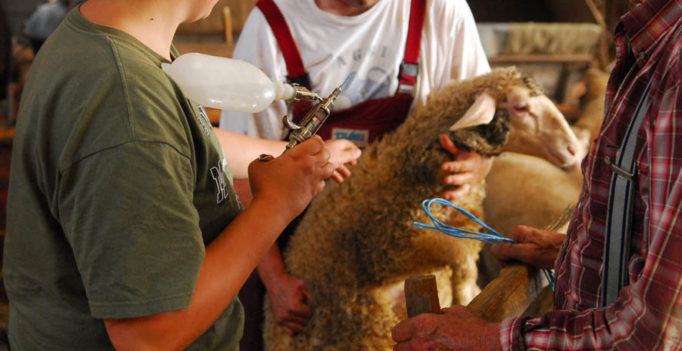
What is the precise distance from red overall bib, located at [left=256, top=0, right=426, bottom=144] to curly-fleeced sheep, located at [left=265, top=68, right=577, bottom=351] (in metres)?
0.08

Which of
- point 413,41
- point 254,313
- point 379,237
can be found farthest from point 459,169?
point 254,313

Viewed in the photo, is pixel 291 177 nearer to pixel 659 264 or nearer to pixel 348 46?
pixel 659 264

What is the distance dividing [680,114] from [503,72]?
94 centimetres

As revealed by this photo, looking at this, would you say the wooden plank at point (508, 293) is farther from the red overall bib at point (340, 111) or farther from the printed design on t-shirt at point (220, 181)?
the red overall bib at point (340, 111)

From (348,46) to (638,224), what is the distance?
989mm

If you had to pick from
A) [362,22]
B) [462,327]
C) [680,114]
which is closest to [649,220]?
[680,114]

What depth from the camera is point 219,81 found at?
0.72m

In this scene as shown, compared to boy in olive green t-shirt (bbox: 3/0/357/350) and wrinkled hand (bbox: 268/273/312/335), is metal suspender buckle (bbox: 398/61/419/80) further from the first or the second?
boy in olive green t-shirt (bbox: 3/0/357/350)

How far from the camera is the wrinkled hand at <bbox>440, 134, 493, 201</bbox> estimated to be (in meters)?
1.47

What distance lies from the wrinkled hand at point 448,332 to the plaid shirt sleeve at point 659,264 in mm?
120

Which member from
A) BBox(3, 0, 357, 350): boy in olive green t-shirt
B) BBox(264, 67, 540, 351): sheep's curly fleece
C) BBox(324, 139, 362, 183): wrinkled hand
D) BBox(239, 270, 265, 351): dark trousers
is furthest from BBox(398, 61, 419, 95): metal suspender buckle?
BBox(3, 0, 357, 350): boy in olive green t-shirt

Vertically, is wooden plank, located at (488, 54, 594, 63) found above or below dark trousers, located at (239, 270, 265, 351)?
above

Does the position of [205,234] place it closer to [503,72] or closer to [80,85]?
[80,85]

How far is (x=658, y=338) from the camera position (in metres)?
0.64
